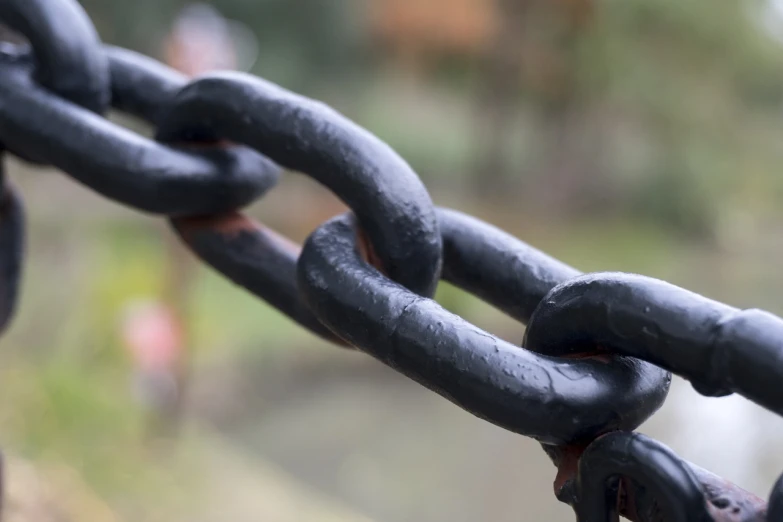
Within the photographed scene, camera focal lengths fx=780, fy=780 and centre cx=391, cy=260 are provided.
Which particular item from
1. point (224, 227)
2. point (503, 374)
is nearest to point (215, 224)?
point (224, 227)

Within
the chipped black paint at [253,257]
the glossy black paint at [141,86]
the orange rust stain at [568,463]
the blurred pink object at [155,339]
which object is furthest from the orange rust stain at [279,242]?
the blurred pink object at [155,339]

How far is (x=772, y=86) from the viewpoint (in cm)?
796

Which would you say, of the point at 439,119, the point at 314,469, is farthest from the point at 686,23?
the point at 314,469

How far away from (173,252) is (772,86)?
7330mm

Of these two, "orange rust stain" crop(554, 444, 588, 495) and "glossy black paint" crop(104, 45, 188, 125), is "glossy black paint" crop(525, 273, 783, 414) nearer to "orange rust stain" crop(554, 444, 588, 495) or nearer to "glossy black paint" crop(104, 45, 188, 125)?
"orange rust stain" crop(554, 444, 588, 495)

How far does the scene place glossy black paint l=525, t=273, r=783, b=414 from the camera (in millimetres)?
276

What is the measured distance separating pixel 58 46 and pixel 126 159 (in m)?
0.11

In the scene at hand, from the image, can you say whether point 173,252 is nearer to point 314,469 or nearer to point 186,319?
point 186,319

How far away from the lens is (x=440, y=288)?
4000 millimetres

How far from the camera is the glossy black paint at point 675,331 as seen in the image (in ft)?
0.91

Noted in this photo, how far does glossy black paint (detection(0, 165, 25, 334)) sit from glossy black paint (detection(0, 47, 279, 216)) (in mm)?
64

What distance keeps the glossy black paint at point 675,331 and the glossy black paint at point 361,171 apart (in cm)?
10

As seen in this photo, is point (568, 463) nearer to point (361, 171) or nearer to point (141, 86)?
point (361, 171)

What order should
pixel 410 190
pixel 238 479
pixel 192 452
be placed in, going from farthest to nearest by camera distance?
1. pixel 192 452
2. pixel 238 479
3. pixel 410 190
